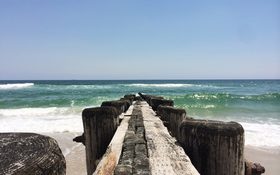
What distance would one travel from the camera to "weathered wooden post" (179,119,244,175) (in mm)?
2298

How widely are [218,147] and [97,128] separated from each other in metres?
1.75

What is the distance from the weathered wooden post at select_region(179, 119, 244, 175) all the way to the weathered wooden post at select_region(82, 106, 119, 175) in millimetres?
1481

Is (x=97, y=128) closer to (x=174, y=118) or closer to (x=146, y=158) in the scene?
(x=174, y=118)

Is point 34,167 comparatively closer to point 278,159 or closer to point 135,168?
point 135,168

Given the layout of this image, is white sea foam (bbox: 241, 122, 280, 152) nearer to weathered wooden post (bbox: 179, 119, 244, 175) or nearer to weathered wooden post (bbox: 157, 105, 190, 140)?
weathered wooden post (bbox: 157, 105, 190, 140)

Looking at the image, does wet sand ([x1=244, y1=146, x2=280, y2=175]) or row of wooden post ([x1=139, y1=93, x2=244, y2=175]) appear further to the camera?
wet sand ([x1=244, y1=146, x2=280, y2=175])

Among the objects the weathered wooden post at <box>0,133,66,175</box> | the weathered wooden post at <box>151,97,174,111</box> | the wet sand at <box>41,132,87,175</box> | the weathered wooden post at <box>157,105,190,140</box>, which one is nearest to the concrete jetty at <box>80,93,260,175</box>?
the weathered wooden post at <box>0,133,66,175</box>

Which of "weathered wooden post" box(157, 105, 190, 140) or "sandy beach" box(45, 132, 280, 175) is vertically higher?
"weathered wooden post" box(157, 105, 190, 140)

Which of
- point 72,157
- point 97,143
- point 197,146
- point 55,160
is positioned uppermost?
point 55,160

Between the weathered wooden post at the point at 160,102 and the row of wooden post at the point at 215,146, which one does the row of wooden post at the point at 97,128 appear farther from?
the weathered wooden post at the point at 160,102

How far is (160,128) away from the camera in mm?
3912

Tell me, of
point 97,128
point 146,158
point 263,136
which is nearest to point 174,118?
point 97,128

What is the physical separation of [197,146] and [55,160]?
71.6 inches

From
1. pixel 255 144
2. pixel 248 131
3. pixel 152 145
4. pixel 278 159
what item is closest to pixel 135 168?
pixel 152 145
